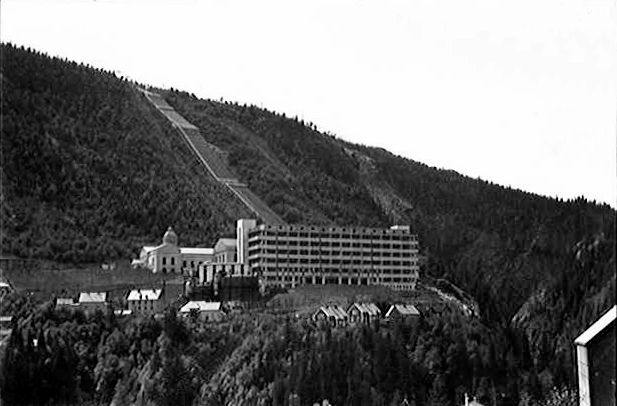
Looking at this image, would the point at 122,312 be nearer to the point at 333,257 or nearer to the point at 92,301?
the point at 92,301

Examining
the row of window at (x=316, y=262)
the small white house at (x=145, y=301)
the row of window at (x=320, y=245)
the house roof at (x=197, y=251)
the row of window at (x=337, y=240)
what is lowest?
the small white house at (x=145, y=301)

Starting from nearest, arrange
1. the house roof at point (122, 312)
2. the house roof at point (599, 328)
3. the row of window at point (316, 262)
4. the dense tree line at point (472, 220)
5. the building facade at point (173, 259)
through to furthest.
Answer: the house roof at point (599, 328)
the dense tree line at point (472, 220)
the house roof at point (122, 312)
the row of window at point (316, 262)
the building facade at point (173, 259)

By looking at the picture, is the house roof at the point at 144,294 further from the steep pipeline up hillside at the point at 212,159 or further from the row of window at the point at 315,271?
the steep pipeline up hillside at the point at 212,159

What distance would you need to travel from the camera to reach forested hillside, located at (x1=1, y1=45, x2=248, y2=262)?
24.9 m

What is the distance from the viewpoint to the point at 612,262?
7.74 feet

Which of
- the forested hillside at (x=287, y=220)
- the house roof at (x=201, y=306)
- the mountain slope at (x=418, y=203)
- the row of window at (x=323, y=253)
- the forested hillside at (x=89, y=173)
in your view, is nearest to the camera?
the mountain slope at (x=418, y=203)

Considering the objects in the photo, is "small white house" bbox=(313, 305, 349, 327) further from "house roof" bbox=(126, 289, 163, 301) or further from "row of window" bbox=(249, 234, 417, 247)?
"house roof" bbox=(126, 289, 163, 301)

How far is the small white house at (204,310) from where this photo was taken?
17375mm

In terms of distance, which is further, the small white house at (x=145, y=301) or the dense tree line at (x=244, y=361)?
the small white house at (x=145, y=301)

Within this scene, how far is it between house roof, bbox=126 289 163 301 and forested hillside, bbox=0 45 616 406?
1.64 metres

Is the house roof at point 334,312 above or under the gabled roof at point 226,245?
under

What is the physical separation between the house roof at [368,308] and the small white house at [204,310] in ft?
7.87

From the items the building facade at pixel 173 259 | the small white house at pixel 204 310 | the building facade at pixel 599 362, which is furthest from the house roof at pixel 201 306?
the building facade at pixel 599 362

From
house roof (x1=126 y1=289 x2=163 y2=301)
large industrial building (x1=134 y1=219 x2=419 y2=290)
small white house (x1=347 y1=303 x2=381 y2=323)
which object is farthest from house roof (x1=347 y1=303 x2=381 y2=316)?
house roof (x1=126 y1=289 x2=163 y2=301)
